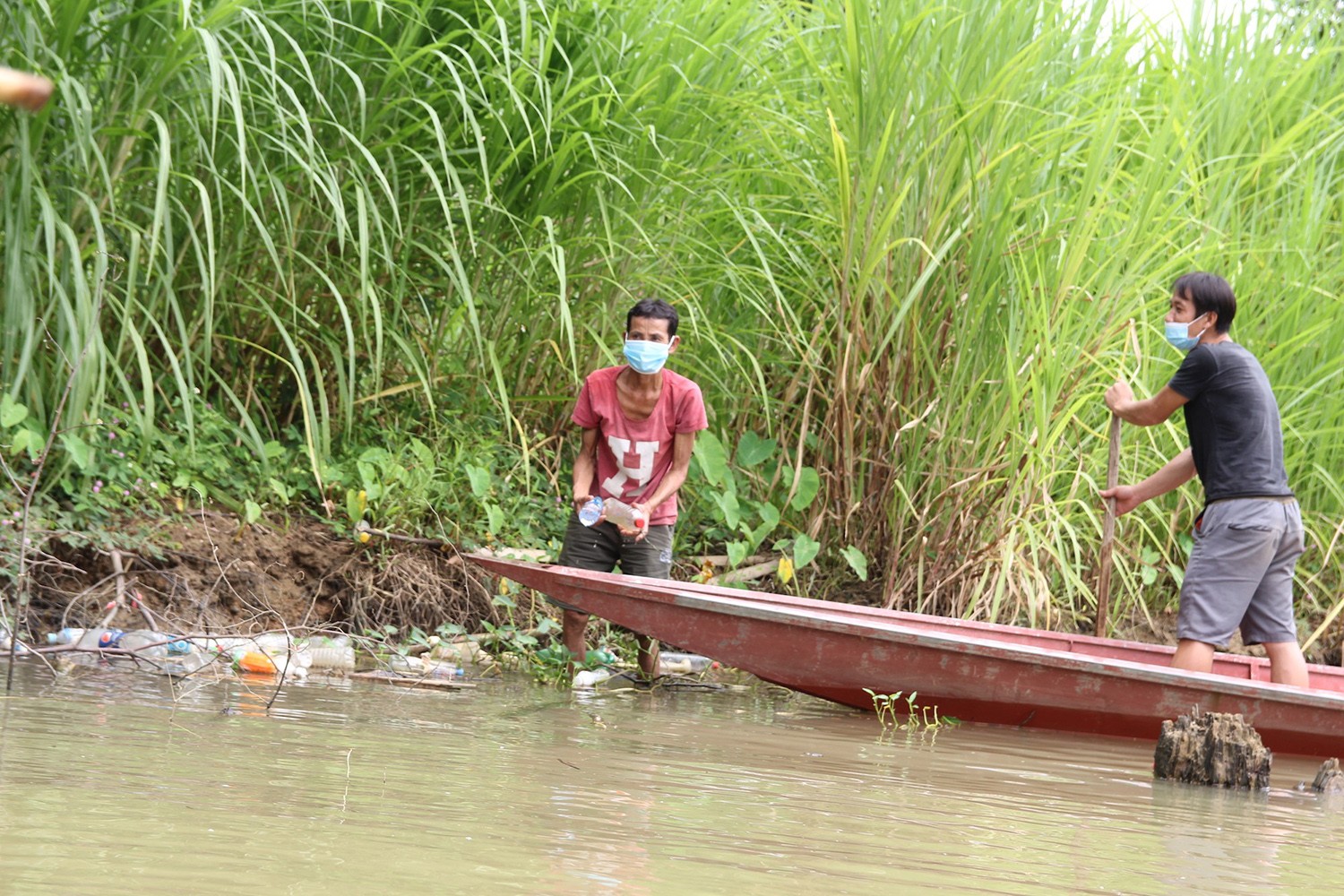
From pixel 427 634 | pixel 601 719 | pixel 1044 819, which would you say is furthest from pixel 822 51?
pixel 1044 819

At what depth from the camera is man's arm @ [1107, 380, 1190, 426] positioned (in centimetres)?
480

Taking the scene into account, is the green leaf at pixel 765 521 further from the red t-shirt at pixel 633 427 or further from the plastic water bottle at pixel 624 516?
the plastic water bottle at pixel 624 516

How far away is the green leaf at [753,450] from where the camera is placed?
241 inches

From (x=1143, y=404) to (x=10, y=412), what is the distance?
356 centimetres

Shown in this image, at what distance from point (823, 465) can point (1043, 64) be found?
1810 mm

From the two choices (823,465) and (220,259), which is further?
(823,465)

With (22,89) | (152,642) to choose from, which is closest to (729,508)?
(152,642)

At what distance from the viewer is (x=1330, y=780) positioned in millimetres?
3947

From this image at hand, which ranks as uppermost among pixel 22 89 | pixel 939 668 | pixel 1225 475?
pixel 22 89

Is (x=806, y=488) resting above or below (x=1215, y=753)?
above

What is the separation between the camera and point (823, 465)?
6.08 m

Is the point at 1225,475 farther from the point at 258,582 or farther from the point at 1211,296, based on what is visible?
the point at 258,582

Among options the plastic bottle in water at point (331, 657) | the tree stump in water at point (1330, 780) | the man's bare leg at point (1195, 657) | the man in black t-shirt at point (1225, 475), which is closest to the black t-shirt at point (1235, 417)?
the man in black t-shirt at point (1225, 475)

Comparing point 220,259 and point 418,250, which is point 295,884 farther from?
point 418,250
